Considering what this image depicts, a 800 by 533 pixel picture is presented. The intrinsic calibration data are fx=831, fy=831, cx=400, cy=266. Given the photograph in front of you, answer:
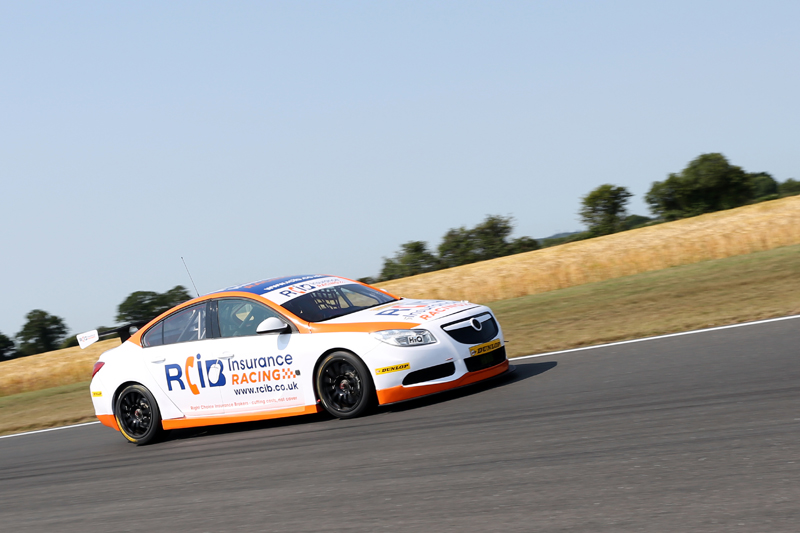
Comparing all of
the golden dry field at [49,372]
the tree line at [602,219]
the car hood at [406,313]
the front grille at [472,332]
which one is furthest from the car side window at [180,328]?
the tree line at [602,219]

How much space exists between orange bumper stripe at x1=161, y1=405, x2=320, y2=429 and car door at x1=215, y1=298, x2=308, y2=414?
0.06 m

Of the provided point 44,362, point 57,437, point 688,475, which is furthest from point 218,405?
point 44,362

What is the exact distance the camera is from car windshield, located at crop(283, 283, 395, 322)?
8.62 meters

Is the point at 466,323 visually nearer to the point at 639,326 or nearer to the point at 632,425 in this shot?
the point at 632,425

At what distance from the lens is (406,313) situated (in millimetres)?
8398

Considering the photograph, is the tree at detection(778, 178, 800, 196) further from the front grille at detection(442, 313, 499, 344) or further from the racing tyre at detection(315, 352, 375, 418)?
the racing tyre at detection(315, 352, 375, 418)

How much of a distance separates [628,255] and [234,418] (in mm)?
17126

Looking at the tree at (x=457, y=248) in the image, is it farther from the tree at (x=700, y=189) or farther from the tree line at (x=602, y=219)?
the tree at (x=700, y=189)

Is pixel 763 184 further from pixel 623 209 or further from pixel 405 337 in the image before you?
pixel 405 337

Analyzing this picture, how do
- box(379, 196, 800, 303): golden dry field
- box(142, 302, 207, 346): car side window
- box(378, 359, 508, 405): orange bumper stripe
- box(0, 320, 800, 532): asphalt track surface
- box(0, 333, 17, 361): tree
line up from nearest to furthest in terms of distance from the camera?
box(0, 320, 800, 532): asphalt track surface, box(378, 359, 508, 405): orange bumper stripe, box(142, 302, 207, 346): car side window, box(379, 196, 800, 303): golden dry field, box(0, 333, 17, 361): tree

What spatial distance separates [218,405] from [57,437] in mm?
3469

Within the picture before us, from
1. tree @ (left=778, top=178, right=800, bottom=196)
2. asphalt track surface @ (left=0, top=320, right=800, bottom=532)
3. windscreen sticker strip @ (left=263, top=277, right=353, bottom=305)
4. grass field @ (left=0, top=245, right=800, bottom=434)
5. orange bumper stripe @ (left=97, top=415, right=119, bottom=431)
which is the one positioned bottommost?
asphalt track surface @ (left=0, top=320, right=800, bottom=532)

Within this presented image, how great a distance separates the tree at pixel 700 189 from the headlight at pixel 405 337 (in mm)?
34226

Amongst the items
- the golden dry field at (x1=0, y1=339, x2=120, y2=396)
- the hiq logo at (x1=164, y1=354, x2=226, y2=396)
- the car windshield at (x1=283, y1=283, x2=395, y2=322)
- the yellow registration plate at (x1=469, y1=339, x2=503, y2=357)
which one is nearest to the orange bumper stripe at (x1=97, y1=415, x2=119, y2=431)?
the hiq logo at (x1=164, y1=354, x2=226, y2=396)
